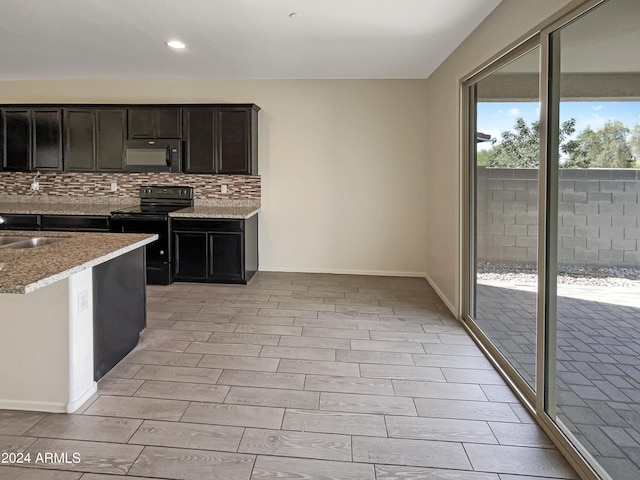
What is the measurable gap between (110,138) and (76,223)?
3.73 ft

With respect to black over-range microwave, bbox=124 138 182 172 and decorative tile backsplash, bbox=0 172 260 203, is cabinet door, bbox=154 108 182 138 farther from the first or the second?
decorative tile backsplash, bbox=0 172 260 203

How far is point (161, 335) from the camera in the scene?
12.1 ft

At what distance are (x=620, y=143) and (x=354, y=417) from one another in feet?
6.11

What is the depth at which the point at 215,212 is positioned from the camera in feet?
17.5

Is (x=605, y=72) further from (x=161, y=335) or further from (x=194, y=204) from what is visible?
(x=194, y=204)

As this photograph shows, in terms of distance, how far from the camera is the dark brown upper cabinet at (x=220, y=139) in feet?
17.9

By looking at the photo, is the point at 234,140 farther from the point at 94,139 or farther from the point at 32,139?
Answer: the point at 32,139

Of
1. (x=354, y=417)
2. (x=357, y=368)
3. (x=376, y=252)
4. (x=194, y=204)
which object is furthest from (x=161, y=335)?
(x=376, y=252)

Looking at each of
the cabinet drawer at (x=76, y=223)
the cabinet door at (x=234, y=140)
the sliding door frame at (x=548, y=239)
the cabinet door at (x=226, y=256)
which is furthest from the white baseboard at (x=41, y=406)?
A: the cabinet door at (x=234, y=140)

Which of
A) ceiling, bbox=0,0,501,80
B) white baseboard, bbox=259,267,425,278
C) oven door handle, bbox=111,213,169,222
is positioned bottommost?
white baseboard, bbox=259,267,425,278

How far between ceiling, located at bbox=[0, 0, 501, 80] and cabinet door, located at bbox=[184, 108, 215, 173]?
51 cm

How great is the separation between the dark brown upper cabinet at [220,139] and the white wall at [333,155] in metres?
0.45

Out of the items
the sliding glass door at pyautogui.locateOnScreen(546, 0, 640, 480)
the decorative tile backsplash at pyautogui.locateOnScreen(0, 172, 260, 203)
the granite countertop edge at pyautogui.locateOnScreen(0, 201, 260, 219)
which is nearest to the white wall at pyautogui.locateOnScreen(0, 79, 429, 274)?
the decorative tile backsplash at pyautogui.locateOnScreen(0, 172, 260, 203)

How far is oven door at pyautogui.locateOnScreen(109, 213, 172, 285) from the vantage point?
5.22m
